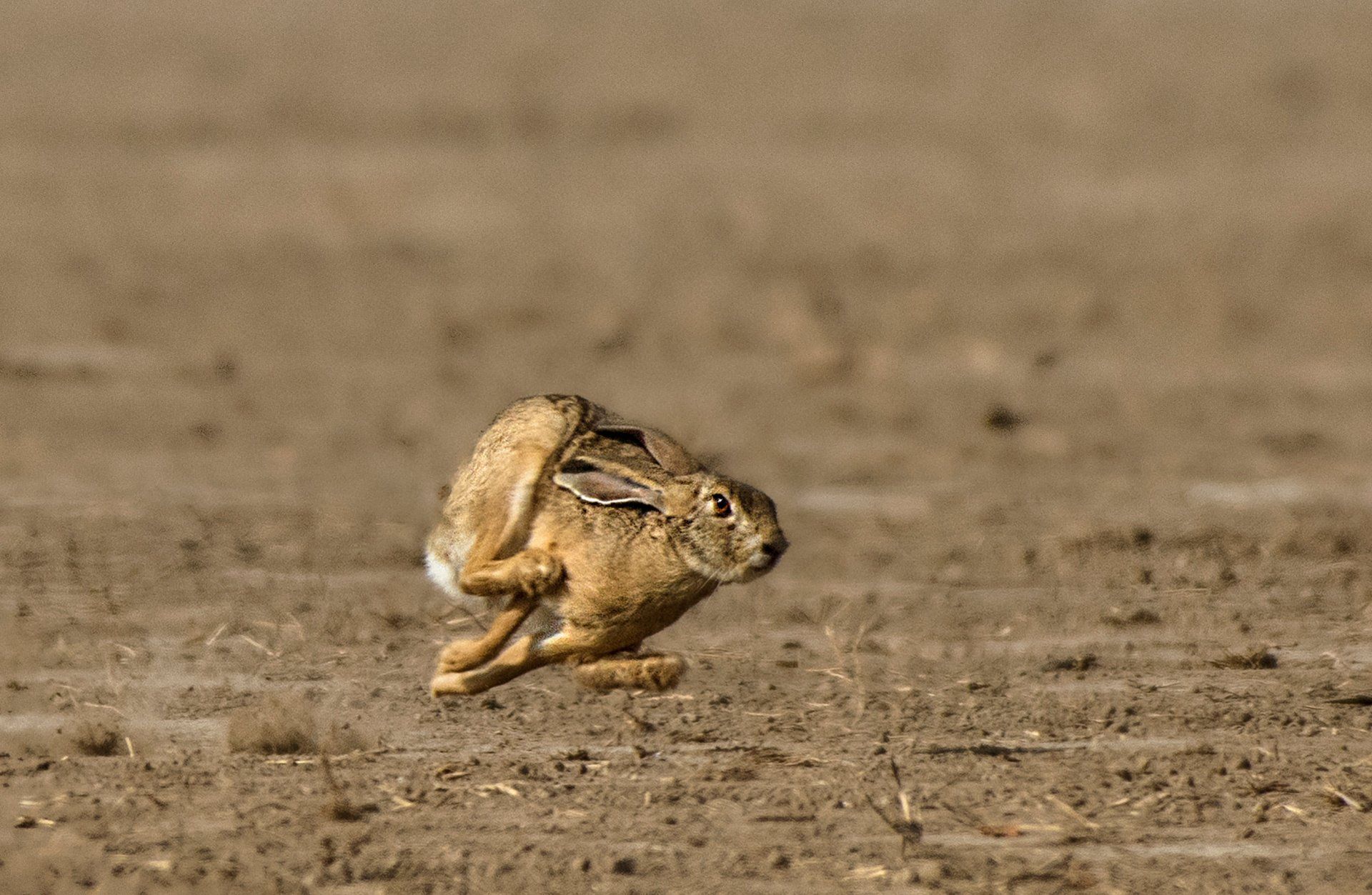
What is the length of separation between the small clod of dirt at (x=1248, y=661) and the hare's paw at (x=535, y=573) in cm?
258

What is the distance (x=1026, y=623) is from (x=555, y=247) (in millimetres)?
9534

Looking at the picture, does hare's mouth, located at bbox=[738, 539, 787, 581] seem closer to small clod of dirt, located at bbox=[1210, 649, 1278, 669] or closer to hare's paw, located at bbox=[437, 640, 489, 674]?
hare's paw, located at bbox=[437, 640, 489, 674]

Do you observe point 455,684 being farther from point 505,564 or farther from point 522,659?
point 505,564

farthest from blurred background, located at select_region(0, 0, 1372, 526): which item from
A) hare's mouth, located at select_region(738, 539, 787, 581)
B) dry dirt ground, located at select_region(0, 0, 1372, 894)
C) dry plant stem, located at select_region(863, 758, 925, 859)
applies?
dry plant stem, located at select_region(863, 758, 925, 859)

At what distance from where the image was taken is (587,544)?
19.6 ft

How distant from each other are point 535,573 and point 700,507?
0.54 m

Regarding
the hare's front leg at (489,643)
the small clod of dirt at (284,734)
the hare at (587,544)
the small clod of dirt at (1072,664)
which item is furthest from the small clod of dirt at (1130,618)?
the small clod of dirt at (284,734)

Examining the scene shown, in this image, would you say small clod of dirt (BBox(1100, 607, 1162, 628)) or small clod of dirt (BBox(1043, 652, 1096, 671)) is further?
small clod of dirt (BBox(1100, 607, 1162, 628))

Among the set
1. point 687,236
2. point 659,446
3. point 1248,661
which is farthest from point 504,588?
point 687,236

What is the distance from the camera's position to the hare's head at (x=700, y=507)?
578 cm

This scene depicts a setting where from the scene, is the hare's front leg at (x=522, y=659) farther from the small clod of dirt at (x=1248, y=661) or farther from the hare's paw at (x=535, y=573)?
the small clod of dirt at (x=1248, y=661)

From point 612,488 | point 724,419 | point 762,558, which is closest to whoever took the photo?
point 762,558

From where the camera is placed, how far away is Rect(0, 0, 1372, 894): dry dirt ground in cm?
557

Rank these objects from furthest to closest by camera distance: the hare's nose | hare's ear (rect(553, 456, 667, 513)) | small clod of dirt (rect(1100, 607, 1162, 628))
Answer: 1. small clod of dirt (rect(1100, 607, 1162, 628))
2. hare's ear (rect(553, 456, 667, 513))
3. the hare's nose
